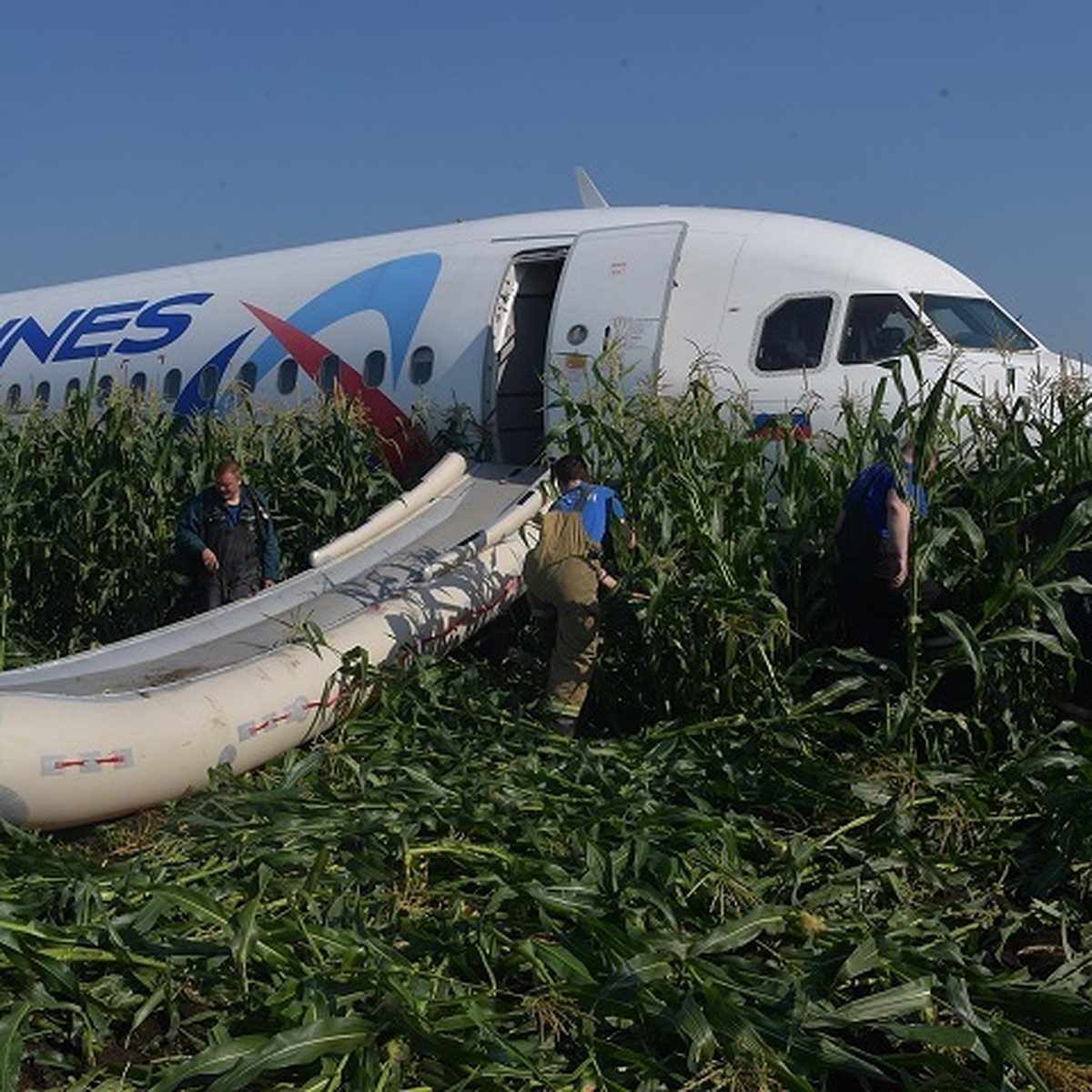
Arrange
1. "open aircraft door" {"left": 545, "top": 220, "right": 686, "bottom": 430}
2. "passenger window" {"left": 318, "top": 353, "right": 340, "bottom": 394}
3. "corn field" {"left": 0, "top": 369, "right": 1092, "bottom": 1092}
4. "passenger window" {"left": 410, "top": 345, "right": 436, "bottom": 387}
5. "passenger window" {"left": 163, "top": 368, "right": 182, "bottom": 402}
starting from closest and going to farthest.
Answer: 1. "corn field" {"left": 0, "top": 369, "right": 1092, "bottom": 1092}
2. "open aircraft door" {"left": 545, "top": 220, "right": 686, "bottom": 430}
3. "passenger window" {"left": 410, "top": 345, "right": 436, "bottom": 387}
4. "passenger window" {"left": 318, "top": 353, "right": 340, "bottom": 394}
5. "passenger window" {"left": 163, "top": 368, "right": 182, "bottom": 402}

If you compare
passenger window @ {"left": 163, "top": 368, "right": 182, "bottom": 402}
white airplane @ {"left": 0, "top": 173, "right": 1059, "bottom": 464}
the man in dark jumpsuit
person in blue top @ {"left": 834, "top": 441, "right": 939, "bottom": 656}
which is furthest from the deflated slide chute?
passenger window @ {"left": 163, "top": 368, "right": 182, "bottom": 402}

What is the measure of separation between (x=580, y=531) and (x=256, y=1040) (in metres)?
5.40

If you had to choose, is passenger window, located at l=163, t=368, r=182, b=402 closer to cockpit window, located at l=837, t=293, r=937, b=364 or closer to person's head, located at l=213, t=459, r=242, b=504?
person's head, located at l=213, t=459, r=242, b=504

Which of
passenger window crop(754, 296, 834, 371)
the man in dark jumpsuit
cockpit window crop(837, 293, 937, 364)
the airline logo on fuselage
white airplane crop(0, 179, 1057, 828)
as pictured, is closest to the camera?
white airplane crop(0, 179, 1057, 828)

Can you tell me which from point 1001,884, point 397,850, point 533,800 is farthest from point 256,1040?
point 1001,884

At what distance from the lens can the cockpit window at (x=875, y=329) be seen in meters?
13.6

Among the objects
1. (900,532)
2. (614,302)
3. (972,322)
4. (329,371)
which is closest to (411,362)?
(329,371)

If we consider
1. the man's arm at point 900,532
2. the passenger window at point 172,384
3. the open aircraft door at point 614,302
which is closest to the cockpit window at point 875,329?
the open aircraft door at point 614,302

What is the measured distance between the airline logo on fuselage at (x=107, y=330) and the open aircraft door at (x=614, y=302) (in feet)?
19.8

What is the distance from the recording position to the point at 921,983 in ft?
17.1

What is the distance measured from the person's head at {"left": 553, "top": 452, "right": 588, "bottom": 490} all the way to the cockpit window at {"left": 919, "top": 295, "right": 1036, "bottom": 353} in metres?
5.23

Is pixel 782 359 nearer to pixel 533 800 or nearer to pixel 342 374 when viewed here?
pixel 342 374

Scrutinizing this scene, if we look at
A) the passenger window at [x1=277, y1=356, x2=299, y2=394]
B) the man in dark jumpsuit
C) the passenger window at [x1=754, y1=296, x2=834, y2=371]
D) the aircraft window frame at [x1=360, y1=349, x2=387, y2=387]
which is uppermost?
the passenger window at [x1=754, y1=296, x2=834, y2=371]

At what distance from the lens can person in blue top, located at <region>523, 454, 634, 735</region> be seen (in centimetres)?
940
